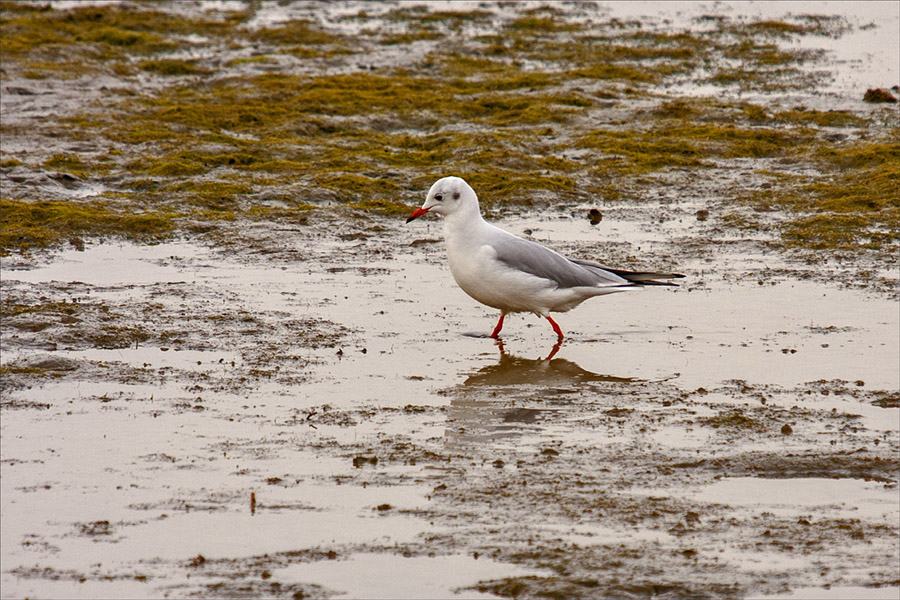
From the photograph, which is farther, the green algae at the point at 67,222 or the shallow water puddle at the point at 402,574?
the green algae at the point at 67,222

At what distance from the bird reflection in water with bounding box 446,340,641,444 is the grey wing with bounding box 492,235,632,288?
0.58 metres

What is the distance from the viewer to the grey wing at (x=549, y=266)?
8.84 meters

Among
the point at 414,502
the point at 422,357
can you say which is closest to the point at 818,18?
the point at 422,357

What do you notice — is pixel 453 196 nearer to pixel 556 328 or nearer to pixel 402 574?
pixel 556 328

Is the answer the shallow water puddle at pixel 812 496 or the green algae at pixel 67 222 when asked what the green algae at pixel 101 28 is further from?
the shallow water puddle at pixel 812 496

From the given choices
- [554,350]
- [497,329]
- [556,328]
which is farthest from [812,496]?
[497,329]

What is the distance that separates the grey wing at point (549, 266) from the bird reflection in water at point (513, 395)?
582mm

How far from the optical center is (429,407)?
7289 millimetres

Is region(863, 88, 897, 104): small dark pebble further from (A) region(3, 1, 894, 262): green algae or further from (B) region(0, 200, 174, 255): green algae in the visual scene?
(B) region(0, 200, 174, 255): green algae

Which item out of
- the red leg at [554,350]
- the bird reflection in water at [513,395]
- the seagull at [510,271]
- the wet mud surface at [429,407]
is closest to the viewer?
the wet mud surface at [429,407]

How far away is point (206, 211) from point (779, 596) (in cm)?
823

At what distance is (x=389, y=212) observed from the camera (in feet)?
40.0

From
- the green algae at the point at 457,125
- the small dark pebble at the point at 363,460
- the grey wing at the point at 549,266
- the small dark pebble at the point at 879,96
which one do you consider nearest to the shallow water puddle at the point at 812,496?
the small dark pebble at the point at 363,460

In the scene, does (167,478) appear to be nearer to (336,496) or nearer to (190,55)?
(336,496)
